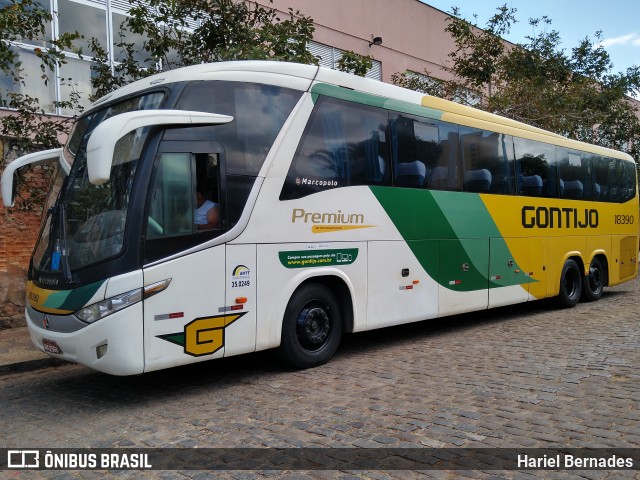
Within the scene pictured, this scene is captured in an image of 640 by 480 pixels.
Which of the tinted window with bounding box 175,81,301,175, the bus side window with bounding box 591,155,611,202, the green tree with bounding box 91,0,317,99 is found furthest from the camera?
the bus side window with bounding box 591,155,611,202

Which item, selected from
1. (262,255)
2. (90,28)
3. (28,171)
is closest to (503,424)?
(262,255)

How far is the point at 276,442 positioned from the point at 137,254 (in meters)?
2.20

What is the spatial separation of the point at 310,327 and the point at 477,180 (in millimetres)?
4275

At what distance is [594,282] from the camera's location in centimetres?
1320

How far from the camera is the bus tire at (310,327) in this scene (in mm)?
6691

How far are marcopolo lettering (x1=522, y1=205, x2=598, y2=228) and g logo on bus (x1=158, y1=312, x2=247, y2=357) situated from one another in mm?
6765

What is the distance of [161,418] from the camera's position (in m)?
5.32

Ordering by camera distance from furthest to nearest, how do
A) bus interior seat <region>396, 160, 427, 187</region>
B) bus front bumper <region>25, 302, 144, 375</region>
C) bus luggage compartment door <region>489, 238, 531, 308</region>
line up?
bus luggage compartment door <region>489, 238, 531, 308</region> < bus interior seat <region>396, 160, 427, 187</region> < bus front bumper <region>25, 302, 144, 375</region>

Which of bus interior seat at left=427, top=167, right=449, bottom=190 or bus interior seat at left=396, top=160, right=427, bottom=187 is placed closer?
bus interior seat at left=396, top=160, right=427, bottom=187

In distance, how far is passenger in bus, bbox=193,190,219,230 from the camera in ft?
19.4

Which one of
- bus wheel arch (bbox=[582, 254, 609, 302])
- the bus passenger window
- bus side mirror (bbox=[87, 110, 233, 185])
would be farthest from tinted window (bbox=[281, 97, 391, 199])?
bus wheel arch (bbox=[582, 254, 609, 302])

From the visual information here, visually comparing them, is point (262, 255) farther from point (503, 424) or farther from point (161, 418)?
point (503, 424)

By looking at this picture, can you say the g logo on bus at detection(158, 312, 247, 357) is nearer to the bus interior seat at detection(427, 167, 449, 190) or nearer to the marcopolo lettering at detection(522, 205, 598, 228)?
the bus interior seat at detection(427, 167, 449, 190)

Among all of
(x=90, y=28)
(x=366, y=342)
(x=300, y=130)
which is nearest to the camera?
(x=300, y=130)
